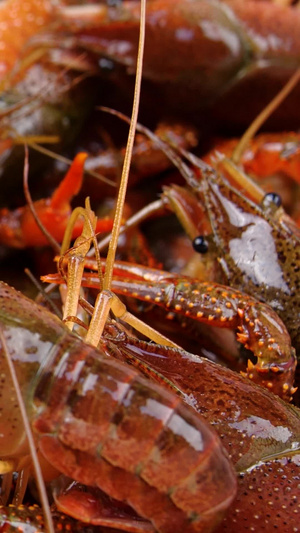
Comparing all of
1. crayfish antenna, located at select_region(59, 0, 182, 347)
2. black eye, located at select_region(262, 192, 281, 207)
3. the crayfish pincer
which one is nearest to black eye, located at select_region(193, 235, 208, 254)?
black eye, located at select_region(262, 192, 281, 207)

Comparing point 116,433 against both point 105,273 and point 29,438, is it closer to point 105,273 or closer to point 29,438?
point 29,438

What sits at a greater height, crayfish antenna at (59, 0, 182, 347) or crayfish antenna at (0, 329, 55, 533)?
crayfish antenna at (59, 0, 182, 347)

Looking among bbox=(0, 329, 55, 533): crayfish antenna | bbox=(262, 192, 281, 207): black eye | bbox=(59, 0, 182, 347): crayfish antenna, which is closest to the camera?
bbox=(0, 329, 55, 533): crayfish antenna

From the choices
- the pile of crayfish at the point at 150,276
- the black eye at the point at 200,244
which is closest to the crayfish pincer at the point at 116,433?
the pile of crayfish at the point at 150,276

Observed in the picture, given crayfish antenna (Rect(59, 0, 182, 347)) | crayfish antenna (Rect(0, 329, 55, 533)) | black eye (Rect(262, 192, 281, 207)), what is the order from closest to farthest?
crayfish antenna (Rect(0, 329, 55, 533))
crayfish antenna (Rect(59, 0, 182, 347))
black eye (Rect(262, 192, 281, 207))

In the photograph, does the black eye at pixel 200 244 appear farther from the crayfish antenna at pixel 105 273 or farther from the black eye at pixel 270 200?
the crayfish antenna at pixel 105 273

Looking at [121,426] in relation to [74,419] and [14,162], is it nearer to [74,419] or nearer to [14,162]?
[74,419]

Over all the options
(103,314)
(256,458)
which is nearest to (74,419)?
(103,314)

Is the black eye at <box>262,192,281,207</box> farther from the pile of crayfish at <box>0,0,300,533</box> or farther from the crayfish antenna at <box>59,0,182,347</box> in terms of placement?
the crayfish antenna at <box>59,0,182,347</box>

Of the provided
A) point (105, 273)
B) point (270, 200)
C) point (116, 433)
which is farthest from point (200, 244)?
point (116, 433)
